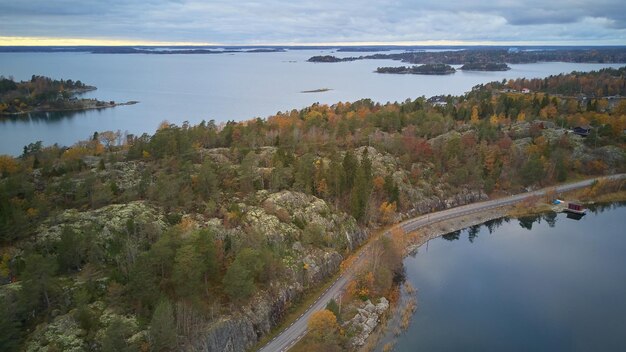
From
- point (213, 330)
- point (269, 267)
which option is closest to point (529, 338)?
point (269, 267)

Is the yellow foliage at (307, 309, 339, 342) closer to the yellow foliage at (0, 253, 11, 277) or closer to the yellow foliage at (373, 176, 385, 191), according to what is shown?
the yellow foliage at (0, 253, 11, 277)

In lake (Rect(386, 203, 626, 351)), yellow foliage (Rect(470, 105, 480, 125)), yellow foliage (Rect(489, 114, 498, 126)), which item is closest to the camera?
lake (Rect(386, 203, 626, 351))

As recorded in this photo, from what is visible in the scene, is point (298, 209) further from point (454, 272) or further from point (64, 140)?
point (64, 140)

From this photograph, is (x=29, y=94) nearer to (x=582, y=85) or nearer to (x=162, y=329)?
(x=162, y=329)

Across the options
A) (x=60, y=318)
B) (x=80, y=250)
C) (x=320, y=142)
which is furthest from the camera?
(x=320, y=142)

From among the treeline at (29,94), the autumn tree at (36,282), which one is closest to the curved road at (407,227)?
the autumn tree at (36,282)

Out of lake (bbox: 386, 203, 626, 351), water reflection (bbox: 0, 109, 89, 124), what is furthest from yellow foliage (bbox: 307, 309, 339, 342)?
water reflection (bbox: 0, 109, 89, 124)
